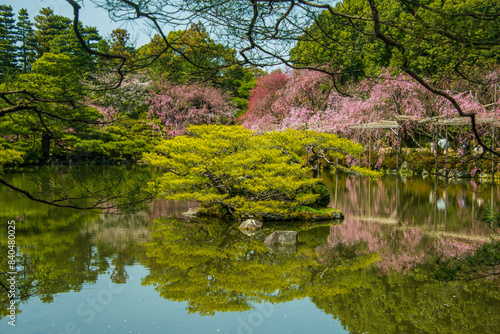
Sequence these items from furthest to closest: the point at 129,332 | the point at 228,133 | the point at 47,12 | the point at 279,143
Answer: the point at 47,12
the point at 279,143
the point at 228,133
the point at 129,332

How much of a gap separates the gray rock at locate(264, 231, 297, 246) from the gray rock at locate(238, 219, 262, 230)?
3.51 ft

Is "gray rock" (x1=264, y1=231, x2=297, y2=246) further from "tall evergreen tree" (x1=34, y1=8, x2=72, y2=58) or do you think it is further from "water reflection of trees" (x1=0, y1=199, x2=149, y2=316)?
"tall evergreen tree" (x1=34, y1=8, x2=72, y2=58)

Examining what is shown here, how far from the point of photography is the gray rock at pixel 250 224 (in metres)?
8.50

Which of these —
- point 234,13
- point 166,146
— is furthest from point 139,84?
point 234,13

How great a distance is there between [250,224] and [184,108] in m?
15.4

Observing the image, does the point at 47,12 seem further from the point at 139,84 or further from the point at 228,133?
the point at 228,133

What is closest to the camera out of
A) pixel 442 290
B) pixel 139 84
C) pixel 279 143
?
pixel 442 290

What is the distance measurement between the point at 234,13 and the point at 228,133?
20.3 feet

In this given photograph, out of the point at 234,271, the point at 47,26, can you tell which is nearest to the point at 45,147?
the point at 47,26

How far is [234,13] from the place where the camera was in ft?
10.4

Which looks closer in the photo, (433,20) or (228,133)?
(433,20)

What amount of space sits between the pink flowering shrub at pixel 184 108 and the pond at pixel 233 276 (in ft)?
43.9

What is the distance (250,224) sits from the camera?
855 cm

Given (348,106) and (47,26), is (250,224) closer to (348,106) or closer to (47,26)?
(348,106)
